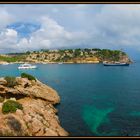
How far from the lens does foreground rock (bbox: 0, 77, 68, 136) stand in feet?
49.6

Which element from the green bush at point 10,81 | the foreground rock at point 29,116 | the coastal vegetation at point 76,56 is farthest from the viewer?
the coastal vegetation at point 76,56

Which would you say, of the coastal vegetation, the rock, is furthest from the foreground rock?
the coastal vegetation

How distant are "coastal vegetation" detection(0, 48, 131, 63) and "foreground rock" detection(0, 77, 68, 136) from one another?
86886mm

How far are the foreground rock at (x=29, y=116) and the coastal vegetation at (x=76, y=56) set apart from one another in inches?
3421

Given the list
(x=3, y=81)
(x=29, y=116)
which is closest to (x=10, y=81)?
(x=3, y=81)

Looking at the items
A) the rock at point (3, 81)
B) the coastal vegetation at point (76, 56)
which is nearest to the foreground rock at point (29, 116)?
the rock at point (3, 81)

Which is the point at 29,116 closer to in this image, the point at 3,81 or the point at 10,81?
the point at 10,81

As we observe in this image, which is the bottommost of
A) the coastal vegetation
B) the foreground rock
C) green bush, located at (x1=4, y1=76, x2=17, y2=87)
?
the foreground rock

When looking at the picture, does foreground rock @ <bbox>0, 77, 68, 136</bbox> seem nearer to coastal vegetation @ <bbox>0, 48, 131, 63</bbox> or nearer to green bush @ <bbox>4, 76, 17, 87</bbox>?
green bush @ <bbox>4, 76, 17, 87</bbox>

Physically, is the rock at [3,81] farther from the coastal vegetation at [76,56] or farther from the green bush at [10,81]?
the coastal vegetation at [76,56]

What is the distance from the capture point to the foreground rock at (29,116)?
15133 mm

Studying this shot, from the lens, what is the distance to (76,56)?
12550cm

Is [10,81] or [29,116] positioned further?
[10,81]

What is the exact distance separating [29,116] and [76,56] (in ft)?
357
